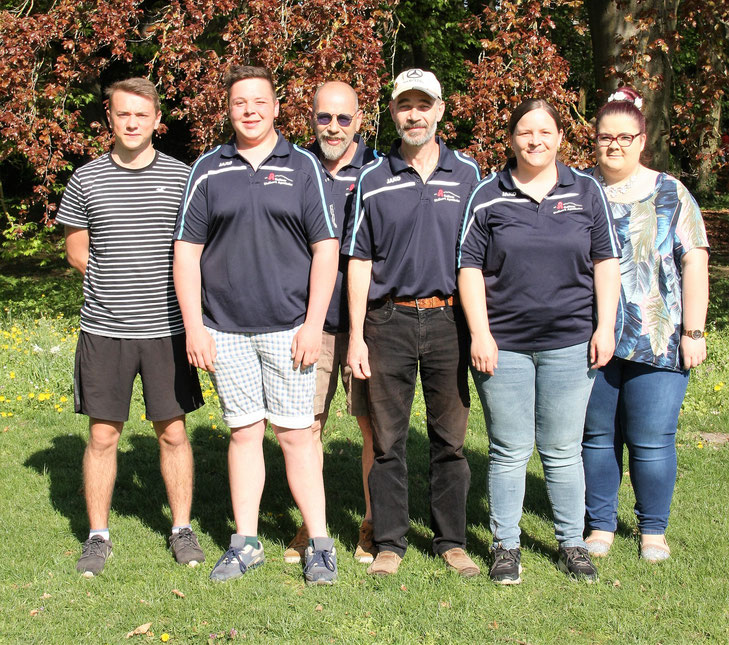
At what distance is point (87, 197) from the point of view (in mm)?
4031

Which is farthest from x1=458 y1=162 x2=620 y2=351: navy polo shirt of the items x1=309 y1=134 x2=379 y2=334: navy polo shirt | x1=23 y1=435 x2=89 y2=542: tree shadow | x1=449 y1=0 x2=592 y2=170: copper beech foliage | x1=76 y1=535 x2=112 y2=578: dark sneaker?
x1=449 y1=0 x2=592 y2=170: copper beech foliage

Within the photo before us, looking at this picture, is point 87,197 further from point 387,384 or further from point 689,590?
point 689,590

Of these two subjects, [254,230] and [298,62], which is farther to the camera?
[298,62]

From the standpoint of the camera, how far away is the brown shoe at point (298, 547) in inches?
168

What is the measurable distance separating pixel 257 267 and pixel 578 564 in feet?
6.79

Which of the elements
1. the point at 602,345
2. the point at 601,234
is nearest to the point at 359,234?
the point at 601,234

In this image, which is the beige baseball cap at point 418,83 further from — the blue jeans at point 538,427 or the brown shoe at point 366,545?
the brown shoe at point 366,545

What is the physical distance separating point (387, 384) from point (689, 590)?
168 centimetres

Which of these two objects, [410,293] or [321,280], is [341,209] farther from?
[410,293]

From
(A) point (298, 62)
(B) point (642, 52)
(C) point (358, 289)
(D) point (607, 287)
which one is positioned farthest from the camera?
(B) point (642, 52)

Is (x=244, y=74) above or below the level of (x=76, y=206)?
above

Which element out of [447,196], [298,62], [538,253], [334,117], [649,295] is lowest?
[649,295]

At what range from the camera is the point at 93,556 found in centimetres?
420

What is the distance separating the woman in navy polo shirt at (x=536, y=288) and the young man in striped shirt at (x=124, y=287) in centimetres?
148
